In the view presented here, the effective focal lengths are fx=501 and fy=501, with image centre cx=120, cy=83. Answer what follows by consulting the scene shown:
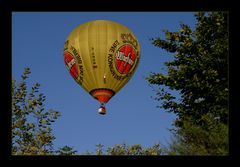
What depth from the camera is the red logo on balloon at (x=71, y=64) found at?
3553 centimetres

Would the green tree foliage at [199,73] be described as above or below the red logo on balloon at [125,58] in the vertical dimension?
below

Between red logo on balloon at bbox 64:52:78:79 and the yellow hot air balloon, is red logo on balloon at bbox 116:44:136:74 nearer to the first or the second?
the yellow hot air balloon

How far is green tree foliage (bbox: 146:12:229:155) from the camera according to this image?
24.0 metres

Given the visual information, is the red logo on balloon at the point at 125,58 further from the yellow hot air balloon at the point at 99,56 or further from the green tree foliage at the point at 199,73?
the green tree foliage at the point at 199,73

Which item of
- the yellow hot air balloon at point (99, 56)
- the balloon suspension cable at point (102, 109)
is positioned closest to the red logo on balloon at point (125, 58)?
the yellow hot air balloon at point (99, 56)

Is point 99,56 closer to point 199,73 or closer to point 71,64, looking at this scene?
point 71,64

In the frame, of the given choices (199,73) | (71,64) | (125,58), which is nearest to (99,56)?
(71,64)

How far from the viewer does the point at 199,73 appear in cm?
2577

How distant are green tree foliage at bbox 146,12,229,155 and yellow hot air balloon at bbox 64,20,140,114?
735cm
